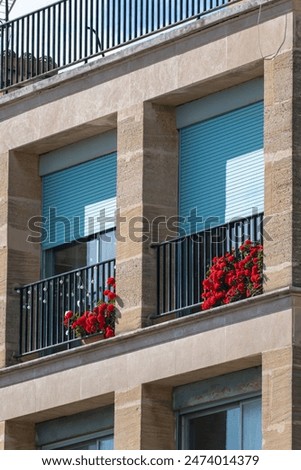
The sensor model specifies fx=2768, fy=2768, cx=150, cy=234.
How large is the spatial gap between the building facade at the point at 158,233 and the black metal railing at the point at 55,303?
0.09ft

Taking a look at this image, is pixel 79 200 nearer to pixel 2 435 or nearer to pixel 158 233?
pixel 158 233

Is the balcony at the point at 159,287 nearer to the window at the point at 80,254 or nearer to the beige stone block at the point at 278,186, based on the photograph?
the window at the point at 80,254

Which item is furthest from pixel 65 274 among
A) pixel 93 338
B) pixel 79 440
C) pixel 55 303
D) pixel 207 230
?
pixel 207 230

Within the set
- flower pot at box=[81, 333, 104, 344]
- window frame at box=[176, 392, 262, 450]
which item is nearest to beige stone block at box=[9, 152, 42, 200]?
flower pot at box=[81, 333, 104, 344]

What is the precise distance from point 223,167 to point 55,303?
11.5ft

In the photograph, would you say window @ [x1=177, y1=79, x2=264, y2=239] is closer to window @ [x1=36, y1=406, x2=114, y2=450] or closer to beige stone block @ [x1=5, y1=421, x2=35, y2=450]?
window @ [x1=36, y1=406, x2=114, y2=450]

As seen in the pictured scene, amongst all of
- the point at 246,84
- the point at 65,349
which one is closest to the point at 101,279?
the point at 65,349

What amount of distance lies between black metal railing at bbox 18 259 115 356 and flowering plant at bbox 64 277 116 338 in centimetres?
24

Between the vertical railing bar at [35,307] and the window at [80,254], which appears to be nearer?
the window at [80,254]

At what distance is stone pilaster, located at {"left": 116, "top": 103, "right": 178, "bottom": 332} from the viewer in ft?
115

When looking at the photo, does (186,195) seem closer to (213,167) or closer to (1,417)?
(213,167)

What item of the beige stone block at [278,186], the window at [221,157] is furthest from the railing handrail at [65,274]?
the beige stone block at [278,186]

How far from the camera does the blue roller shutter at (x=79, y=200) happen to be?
119 ft
